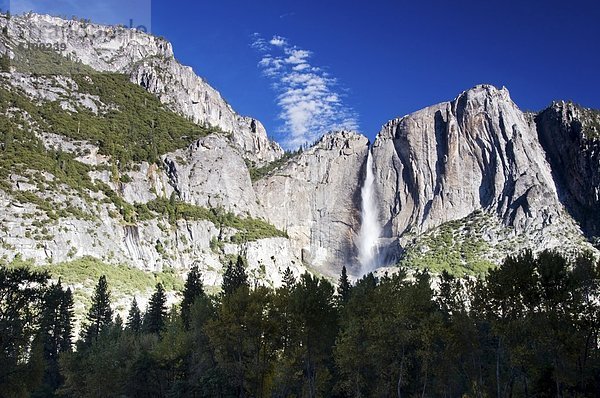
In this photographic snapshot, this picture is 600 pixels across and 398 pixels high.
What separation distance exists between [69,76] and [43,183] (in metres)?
83.4

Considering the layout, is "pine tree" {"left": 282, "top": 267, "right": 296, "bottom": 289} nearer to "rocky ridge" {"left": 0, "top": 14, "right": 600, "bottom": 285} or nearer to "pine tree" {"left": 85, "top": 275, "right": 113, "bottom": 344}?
"pine tree" {"left": 85, "top": 275, "right": 113, "bottom": 344}

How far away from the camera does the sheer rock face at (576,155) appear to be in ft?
541

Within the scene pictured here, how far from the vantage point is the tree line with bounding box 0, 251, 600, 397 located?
31.7m

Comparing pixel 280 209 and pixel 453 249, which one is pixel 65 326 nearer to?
pixel 453 249

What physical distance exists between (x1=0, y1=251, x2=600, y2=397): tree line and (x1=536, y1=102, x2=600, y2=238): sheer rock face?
13952 centimetres

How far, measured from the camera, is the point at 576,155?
175 metres

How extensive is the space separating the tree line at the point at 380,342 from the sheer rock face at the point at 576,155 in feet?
458

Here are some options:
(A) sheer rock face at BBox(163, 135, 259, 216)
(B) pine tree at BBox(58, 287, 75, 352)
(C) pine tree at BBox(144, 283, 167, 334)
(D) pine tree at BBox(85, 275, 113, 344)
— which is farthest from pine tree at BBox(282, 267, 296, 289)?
(A) sheer rock face at BBox(163, 135, 259, 216)

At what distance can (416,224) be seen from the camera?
190 meters

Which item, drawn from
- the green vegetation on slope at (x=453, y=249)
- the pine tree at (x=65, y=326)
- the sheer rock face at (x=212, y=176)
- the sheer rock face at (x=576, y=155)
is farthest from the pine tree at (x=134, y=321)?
the sheer rock face at (x=576, y=155)

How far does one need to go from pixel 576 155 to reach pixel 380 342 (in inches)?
6731

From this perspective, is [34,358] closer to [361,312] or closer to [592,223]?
[361,312]

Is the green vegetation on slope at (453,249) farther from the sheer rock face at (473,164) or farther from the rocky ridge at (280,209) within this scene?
the sheer rock face at (473,164)

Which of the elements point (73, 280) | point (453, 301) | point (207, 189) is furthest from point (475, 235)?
point (453, 301)
